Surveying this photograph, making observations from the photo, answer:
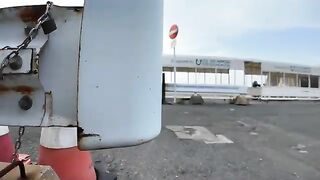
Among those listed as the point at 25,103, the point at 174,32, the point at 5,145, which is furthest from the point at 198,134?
the point at 174,32

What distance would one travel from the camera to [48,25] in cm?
134

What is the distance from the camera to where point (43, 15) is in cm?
134

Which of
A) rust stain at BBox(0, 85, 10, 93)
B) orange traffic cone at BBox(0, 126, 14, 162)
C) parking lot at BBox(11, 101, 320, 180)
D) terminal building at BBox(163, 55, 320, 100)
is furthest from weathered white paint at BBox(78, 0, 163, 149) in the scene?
terminal building at BBox(163, 55, 320, 100)

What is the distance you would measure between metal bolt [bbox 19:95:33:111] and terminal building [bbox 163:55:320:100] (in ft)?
53.0

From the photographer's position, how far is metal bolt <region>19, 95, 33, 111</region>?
1.37 meters

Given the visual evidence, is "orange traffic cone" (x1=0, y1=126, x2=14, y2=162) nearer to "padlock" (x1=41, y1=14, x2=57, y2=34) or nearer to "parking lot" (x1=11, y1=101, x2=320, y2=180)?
"padlock" (x1=41, y1=14, x2=57, y2=34)

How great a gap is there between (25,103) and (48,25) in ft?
0.96

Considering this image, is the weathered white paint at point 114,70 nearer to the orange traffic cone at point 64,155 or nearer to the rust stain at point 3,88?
the rust stain at point 3,88

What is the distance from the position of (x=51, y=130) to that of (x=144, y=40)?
1.05 metres

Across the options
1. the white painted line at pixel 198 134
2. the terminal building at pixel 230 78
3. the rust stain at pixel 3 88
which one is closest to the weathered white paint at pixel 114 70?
the rust stain at pixel 3 88

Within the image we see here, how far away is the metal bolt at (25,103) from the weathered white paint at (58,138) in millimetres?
771

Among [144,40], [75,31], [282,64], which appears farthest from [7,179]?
[282,64]

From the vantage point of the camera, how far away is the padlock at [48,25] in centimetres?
Answer: 134

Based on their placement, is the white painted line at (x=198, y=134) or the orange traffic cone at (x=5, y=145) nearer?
the orange traffic cone at (x=5, y=145)
